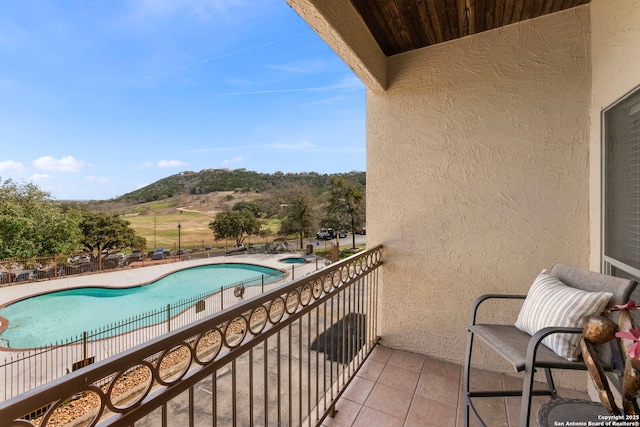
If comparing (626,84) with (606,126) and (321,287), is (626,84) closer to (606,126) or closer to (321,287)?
(606,126)

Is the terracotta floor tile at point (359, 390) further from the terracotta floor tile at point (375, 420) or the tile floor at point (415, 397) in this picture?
the terracotta floor tile at point (375, 420)

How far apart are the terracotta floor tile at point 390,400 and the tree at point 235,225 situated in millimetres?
18381

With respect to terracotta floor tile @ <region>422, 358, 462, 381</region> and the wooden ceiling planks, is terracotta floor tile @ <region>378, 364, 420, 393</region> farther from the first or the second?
the wooden ceiling planks

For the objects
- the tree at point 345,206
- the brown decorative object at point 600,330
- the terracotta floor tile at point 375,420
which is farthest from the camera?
the tree at point 345,206

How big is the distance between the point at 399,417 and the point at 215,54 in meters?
26.0

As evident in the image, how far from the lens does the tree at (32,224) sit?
38.9 ft

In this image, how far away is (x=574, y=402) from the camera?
3.41ft

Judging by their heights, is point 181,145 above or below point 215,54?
below

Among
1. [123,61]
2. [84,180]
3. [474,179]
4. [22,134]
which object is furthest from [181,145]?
[474,179]

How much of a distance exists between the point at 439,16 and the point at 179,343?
98.7 inches

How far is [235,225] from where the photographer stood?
19391 millimetres

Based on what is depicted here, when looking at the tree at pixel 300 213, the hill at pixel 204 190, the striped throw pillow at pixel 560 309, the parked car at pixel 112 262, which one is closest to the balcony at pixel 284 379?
the striped throw pillow at pixel 560 309

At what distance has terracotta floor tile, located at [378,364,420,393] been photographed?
1.98m

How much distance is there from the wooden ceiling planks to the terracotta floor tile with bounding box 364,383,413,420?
267 cm
